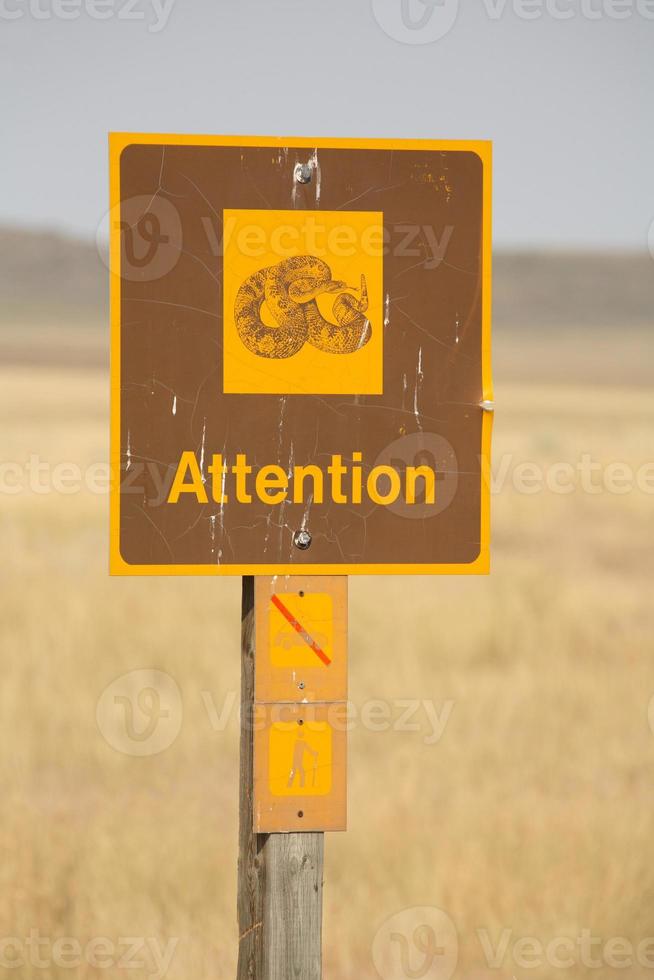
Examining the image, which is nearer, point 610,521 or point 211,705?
point 211,705

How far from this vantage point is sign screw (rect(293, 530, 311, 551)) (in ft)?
9.91

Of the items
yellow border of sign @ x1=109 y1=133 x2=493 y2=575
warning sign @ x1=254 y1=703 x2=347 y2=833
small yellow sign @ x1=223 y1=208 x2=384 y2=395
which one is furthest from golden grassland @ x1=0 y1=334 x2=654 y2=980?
small yellow sign @ x1=223 y1=208 x2=384 y2=395

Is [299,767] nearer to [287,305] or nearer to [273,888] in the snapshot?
[273,888]

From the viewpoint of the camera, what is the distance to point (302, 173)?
2996mm

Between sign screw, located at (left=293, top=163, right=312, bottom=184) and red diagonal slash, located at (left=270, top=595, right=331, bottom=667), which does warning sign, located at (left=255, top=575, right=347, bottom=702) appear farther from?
sign screw, located at (left=293, top=163, right=312, bottom=184)

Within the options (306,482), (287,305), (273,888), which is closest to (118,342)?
(287,305)

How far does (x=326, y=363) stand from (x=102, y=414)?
46547 mm

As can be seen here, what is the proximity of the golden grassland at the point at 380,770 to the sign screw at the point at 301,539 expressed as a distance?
1.96m

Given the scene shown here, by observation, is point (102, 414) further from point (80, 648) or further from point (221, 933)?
point (221, 933)

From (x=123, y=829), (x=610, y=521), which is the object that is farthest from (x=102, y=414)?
(x=123, y=829)

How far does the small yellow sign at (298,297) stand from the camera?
9.82 feet

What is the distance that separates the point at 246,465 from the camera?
3008mm

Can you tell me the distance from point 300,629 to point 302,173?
45.2 inches

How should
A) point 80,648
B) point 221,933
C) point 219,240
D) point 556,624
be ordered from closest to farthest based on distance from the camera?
point 219,240
point 221,933
point 80,648
point 556,624
